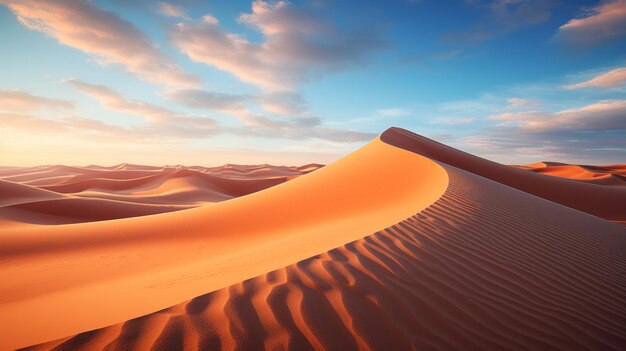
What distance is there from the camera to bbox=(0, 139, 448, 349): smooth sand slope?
9.88 feet

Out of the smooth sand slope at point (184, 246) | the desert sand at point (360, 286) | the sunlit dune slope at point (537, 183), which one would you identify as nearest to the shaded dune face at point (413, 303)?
the desert sand at point (360, 286)

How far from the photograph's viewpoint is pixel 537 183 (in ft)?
54.3

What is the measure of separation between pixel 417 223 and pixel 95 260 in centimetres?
654

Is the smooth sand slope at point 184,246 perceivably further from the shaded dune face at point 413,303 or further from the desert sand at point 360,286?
the shaded dune face at point 413,303

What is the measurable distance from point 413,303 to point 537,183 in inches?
708

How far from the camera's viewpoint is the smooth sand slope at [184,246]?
3.01 meters

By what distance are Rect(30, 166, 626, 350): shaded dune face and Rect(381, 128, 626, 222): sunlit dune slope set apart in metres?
11.8

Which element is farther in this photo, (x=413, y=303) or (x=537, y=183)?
(x=537, y=183)

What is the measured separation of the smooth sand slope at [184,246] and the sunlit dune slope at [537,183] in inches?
202

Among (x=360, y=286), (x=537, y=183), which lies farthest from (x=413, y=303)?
(x=537, y=183)

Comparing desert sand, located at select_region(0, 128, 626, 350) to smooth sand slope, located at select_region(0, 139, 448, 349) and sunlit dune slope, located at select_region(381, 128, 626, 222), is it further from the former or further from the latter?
sunlit dune slope, located at select_region(381, 128, 626, 222)

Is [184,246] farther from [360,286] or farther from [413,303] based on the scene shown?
[413,303]

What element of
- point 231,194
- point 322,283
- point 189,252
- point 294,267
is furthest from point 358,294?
point 231,194

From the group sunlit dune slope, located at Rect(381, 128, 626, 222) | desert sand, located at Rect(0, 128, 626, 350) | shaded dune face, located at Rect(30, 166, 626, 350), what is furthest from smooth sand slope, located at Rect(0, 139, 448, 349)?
sunlit dune slope, located at Rect(381, 128, 626, 222)
